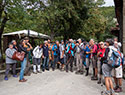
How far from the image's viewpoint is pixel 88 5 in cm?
1759

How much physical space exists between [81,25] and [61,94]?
48.3 feet

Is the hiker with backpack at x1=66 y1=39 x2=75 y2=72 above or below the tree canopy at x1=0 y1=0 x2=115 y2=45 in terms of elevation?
below

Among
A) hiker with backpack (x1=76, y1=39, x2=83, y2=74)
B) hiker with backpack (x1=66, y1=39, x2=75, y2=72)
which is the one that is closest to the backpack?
hiker with backpack (x1=76, y1=39, x2=83, y2=74)

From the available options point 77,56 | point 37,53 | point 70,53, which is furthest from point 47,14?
point 77,56

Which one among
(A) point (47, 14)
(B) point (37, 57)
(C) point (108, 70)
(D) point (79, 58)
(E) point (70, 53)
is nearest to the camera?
(C) point (108, 70)

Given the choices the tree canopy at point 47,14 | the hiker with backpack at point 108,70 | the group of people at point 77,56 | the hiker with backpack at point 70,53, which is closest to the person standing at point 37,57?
the group of people at point 77,56

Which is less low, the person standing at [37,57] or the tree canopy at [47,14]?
the tree canopy at [47,14]

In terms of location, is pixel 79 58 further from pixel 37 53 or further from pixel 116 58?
pixel 116 58

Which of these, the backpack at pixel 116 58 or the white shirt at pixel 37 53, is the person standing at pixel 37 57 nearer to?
the white shirt at pixel 37 53

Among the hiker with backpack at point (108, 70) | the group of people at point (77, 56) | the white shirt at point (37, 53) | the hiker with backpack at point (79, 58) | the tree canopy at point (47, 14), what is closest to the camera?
the hiker with backpack at point (108, 70)

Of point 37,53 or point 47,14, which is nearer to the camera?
point 37,53

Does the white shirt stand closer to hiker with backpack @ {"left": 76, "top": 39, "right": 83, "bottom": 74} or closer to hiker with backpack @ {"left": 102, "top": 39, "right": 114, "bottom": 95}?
hiker with backpack @ {"left": 76, "top": 39, "right": 83, "bottom": 74}

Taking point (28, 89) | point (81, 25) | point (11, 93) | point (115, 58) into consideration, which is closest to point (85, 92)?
point (115, 58)

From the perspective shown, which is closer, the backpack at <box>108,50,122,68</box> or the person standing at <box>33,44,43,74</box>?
the backpack at <box>108,50,122,68</box>
